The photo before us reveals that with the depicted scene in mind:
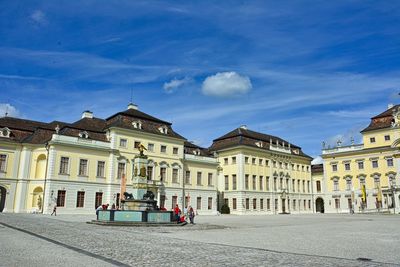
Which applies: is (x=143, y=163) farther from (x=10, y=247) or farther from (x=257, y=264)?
(x=257, y=264)

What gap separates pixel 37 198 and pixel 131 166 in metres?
11.2

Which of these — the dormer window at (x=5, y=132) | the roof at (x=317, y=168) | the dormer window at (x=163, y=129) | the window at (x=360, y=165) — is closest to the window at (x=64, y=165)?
the dormer window at (x=5, y=132)

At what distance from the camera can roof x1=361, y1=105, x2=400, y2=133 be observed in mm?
58750

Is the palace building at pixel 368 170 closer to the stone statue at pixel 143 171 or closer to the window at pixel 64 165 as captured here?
the stone statue at pixel 143 171

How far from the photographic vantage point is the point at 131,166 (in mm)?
45656

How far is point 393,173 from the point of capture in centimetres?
5694

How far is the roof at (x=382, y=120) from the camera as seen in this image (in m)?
58.8

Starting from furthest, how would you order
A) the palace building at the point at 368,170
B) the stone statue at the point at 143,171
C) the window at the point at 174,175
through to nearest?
the palace building at the point at 368,170, the window at the point at 174,175, the stone statue at the point at 143,171

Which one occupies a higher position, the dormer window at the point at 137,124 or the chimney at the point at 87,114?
the chimney at the point at 87,114

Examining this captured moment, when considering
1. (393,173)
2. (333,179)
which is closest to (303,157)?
(333,179)

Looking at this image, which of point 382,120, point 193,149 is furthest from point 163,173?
point 382,120

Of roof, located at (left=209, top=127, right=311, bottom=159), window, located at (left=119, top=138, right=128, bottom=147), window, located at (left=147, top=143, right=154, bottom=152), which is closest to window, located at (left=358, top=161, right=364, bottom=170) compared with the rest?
roof, located at (left=209, top=127, right=311, bottom=159)

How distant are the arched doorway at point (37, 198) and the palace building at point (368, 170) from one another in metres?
44.5

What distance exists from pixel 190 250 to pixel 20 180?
115ft
